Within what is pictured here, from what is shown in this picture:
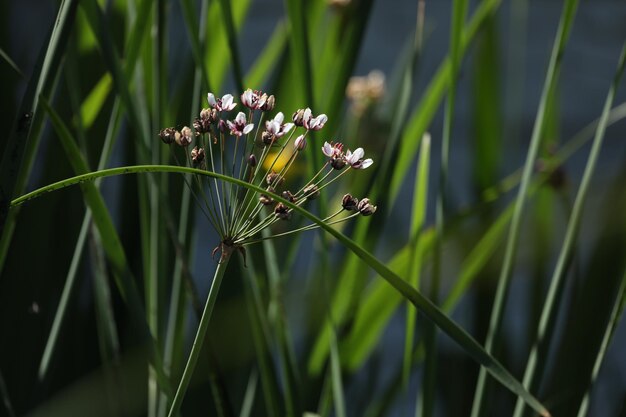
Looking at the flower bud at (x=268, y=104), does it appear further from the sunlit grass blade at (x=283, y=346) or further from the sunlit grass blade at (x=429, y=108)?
the sunlit grass blade at (x=429, y=108)

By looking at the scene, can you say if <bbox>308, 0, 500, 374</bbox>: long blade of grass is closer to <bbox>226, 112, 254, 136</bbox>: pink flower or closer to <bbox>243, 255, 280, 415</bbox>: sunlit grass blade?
<bbox>243, 255, 280, 415</bbox>: sunlit grass blade

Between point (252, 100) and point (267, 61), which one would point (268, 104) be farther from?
point (267, 61)

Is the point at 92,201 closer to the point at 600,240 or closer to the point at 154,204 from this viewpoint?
the point at 154,204

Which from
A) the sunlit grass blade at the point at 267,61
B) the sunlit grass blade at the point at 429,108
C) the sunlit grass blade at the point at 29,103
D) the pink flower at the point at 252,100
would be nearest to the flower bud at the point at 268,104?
the pink flower at the point at 252,100

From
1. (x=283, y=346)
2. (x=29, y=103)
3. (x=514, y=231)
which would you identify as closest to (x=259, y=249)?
(x=283, y=346)

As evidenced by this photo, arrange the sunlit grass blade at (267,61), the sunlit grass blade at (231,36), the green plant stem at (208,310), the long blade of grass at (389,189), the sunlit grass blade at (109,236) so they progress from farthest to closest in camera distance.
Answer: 1. the sunlit grass blade at (267,61)
2. the long blade of grass at (389,189)
3. the sunlit grass blade at (231,36)
4. the sunlit grass blade at (109,236)
5. the green plant stem at (208,310)

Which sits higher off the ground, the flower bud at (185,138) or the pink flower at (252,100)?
the pink flower at (252,100)
